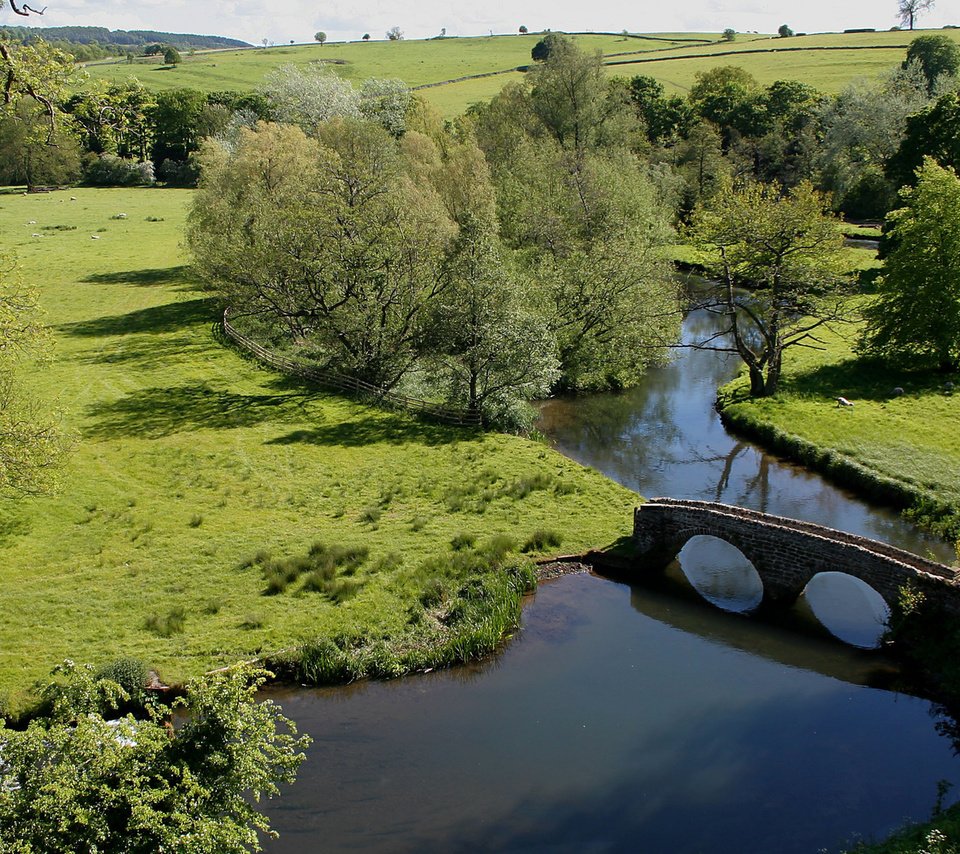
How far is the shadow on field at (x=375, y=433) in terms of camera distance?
3797cm

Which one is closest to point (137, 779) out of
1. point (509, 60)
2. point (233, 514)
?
point (233, 514)

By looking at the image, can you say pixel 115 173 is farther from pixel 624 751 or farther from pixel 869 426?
pixel 624 751

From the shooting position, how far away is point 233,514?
1229 inches

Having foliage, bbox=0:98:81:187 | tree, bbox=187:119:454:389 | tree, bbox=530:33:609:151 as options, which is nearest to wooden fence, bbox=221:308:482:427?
tree, bbox=187:119:454:389

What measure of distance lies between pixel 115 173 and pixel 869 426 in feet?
342

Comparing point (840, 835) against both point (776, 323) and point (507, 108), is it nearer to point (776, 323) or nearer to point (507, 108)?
point (776, 323)

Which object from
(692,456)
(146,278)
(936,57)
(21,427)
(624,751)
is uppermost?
(936,57)

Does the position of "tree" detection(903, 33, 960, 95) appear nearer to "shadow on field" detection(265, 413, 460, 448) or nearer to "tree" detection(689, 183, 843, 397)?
"tree" detection(689, 183, 843, 397)

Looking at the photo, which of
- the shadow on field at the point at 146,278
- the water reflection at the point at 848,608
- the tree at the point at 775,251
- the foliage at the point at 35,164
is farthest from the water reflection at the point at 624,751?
the foliage at the point at 35,164

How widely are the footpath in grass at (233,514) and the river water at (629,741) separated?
3300mm

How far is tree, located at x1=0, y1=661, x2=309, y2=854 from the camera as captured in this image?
12898 mm

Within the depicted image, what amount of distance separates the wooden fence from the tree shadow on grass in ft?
56.8

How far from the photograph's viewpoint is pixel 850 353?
157ft

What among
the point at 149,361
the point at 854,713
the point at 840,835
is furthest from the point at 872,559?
the point at 149,361
